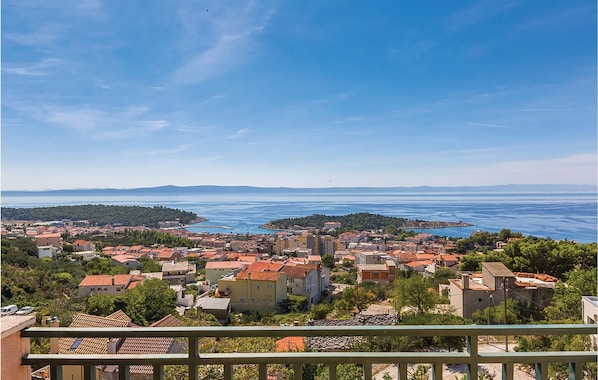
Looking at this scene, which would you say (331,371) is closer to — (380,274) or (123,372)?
(123,372)

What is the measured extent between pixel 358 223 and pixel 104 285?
78.8 ft

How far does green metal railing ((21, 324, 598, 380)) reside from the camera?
1.01 metres

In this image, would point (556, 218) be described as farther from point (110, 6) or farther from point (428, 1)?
point (110, 6)

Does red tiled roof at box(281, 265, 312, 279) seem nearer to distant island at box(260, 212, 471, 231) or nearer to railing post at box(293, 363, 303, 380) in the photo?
distant island at box(260, 212, 471, 231)

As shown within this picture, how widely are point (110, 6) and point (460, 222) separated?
3427 cm

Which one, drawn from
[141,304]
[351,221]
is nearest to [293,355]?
[141,304]

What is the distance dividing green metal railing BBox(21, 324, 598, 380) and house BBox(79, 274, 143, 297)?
52.0 ft

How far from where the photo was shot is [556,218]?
25.0 metres

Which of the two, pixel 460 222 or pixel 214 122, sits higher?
pixel 214 122

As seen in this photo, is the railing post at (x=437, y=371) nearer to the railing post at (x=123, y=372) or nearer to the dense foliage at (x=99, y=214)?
the railing post at (x=123, y=372)

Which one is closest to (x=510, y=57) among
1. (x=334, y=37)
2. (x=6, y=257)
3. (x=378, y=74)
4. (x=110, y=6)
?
(x=378, y=74)

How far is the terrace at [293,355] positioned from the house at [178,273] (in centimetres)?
1899

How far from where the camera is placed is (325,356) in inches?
41.6

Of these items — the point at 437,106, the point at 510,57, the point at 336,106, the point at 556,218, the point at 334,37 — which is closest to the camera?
the point at 334,37
